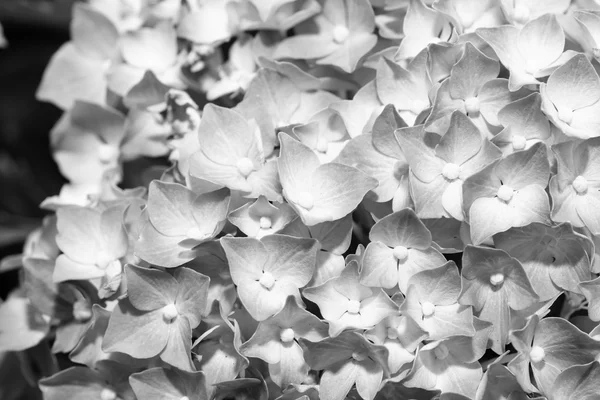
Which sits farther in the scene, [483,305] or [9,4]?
[9,4]

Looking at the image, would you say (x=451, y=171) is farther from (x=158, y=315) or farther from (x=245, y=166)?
(x=158, y=315)

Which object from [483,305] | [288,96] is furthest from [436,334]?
[288,96]

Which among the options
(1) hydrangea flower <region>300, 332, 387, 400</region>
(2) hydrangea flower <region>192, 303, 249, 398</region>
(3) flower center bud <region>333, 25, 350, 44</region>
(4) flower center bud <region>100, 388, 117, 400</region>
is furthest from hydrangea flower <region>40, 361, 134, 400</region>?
(3) flower center bud <region>333, 25, 350, 44</region>

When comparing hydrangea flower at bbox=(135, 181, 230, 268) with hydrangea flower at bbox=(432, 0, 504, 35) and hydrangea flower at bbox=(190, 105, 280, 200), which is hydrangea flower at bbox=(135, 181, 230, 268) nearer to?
hydrangea flower at bbox=(190, 105, 280, 200)

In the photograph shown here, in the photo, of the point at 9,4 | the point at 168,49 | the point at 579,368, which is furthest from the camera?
the point at 9,4

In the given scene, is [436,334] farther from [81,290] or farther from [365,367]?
[81,290]

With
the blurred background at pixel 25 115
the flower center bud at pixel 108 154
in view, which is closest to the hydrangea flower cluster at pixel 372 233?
the flower center bud at pixel 108 154

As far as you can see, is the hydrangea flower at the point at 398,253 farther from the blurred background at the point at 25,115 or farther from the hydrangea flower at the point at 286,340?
the blurred background at the point at 25,115
